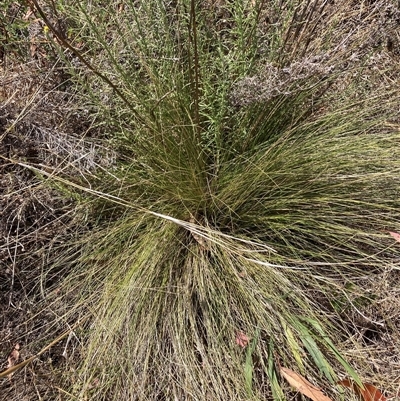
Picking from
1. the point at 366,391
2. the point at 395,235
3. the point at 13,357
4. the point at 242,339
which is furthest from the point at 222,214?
the point at 13,357

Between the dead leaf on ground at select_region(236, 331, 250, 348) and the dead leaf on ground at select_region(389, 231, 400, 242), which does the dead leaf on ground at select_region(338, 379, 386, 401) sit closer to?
the dead leaf on ground at select_region(236, 331, 250, 348)

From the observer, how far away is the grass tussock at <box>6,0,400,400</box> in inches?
59.9

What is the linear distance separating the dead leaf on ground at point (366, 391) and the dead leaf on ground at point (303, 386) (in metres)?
0.07

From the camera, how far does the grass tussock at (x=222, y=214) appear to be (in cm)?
152

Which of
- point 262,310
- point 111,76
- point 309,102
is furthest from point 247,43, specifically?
point 262,310

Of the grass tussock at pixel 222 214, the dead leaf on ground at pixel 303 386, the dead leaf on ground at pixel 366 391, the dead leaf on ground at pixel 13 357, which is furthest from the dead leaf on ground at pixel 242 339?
the dead leaf on ground at pixel 13 357

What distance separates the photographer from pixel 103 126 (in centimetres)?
180

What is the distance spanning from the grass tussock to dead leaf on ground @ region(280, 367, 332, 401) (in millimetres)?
36

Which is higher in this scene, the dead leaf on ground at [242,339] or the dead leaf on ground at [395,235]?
the dead leaf on ground at [242,339]

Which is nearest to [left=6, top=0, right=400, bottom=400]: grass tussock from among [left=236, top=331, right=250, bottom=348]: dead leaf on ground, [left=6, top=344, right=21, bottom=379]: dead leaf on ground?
[left=236, top=331, right=250, bottom=348]: dead leaf on ground

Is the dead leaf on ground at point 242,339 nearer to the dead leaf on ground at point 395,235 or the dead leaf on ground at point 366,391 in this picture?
the dead leaf on ground at point 366,391

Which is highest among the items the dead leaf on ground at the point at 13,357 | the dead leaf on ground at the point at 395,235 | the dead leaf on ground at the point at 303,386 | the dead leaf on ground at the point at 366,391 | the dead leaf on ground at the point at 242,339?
the dead leaf on ground at the point at 13,357

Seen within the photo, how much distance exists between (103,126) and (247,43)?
1.95 feet

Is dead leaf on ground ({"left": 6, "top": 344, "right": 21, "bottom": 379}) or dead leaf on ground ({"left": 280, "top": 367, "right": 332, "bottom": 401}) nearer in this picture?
dead leaf on ground ({"left": 280, "top": 367, "right": 332, "bottom": 401})
